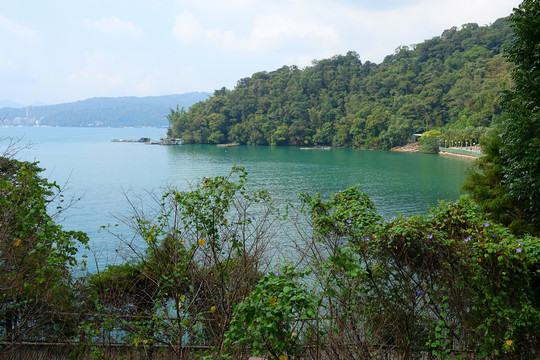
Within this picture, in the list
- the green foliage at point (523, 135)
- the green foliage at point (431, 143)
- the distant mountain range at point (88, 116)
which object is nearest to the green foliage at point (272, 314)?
the green foliage at point (523, 135)

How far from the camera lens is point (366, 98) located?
75.5 meters

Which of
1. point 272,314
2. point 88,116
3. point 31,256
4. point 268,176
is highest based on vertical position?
point 88,116

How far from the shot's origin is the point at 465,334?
4480 millimetres

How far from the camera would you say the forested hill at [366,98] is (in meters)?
63.8

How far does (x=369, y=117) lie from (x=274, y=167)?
2962 centimetres

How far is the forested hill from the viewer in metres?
63.8

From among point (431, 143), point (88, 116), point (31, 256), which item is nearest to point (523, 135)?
point (31, 256)

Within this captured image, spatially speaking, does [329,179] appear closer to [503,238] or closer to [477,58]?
[503,238]

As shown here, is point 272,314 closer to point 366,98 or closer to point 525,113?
point 525,113

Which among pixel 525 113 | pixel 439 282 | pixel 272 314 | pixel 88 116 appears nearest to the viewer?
pixel 272 314

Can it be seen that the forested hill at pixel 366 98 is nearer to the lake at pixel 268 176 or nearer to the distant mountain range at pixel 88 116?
the lake at pixel 268 176

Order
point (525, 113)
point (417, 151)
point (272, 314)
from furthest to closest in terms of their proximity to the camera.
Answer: point (417, 151)
point (525, 113)
point (272, 314)

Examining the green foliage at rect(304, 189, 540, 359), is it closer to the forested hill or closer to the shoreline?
the shoreline

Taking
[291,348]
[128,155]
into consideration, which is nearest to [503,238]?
[291,348]
